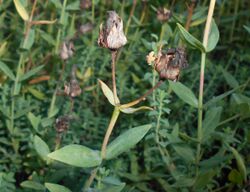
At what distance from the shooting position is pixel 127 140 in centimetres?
88

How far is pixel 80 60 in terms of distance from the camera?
1.58 m

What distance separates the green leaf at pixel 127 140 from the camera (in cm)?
87

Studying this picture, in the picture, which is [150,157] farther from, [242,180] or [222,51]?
[222,51]

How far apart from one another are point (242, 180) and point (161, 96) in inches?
9.6

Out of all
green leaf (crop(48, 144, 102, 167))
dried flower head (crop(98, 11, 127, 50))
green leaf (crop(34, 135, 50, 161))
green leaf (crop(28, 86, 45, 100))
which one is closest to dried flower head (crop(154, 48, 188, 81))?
dried flower head (crop(98, 11, 127, 50))

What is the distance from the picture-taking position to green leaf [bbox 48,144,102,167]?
0.84m

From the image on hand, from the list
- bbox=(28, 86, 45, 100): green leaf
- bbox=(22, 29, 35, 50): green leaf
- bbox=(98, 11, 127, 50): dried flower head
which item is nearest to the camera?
bbox=(98, 11, 127, 50): dried flower head

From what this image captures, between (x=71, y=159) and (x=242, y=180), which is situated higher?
(x=71, y=159)

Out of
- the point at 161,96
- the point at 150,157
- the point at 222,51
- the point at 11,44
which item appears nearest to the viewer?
the point at 161,96

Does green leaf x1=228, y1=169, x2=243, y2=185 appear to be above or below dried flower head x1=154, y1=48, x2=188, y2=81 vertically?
below

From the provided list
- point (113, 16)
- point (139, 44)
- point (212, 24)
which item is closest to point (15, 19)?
point (139, 44)

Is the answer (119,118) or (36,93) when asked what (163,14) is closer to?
(119,118)

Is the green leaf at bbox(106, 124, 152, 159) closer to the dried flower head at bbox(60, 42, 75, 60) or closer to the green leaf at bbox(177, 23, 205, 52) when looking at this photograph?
the green leaf at bbox(177, 23, 205, 52)

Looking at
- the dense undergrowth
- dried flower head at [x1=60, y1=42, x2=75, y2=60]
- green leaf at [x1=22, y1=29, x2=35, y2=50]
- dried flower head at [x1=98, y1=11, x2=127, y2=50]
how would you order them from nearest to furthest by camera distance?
dried flower head at [x1=98, y1=11, x2=127, y2=50], the dense undergrowth, dried flower head at [x1=60, y1=42, x2=75, y2=60], green leaf at [x1=22, y1=29, x2=35, y2=50]
